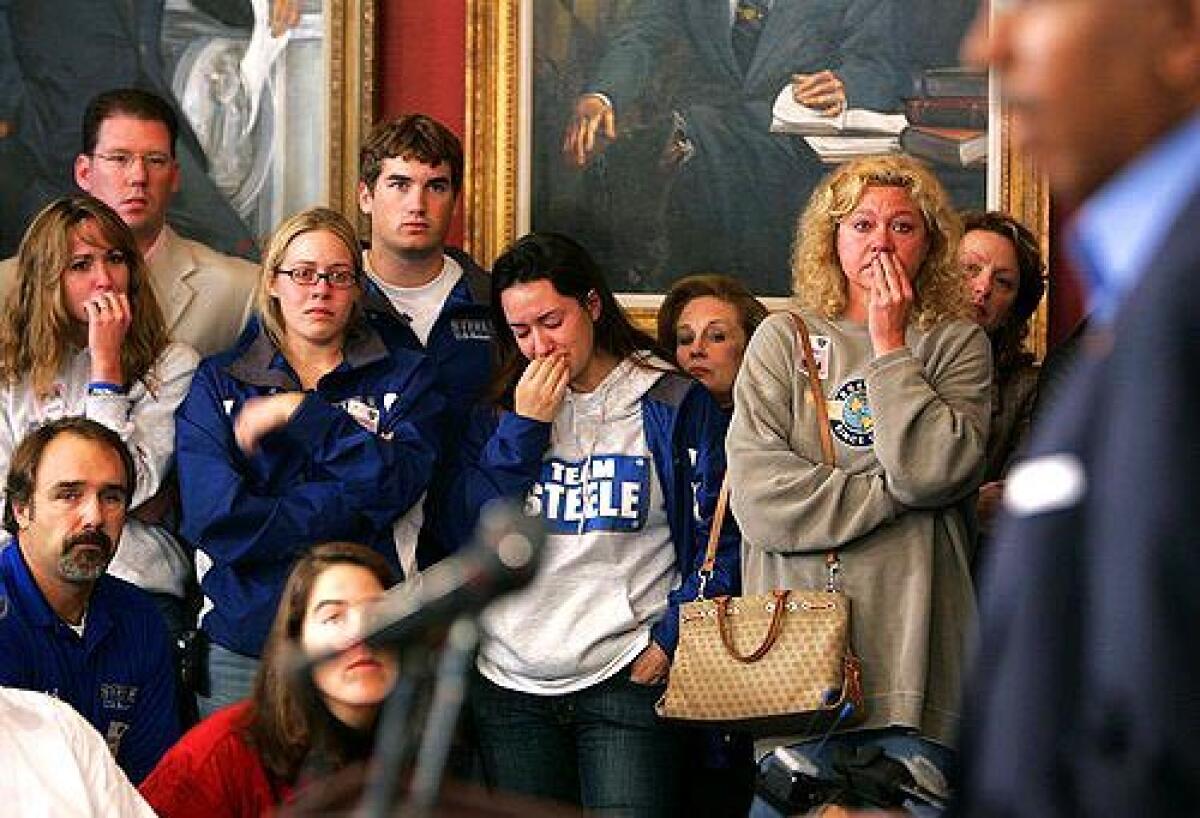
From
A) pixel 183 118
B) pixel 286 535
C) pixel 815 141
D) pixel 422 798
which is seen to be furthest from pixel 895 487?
pixel 422 798

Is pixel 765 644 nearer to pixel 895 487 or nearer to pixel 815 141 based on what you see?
pixel 895 487

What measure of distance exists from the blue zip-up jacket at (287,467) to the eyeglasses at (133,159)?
0.82 m

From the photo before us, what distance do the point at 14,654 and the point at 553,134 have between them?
240 centimetres

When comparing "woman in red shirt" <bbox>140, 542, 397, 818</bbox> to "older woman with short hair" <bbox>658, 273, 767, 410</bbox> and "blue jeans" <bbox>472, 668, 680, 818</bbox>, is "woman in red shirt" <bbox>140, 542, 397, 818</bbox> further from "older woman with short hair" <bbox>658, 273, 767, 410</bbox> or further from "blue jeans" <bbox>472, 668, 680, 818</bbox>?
"older woman with short hair" <bbox>658, 273, 767, 410</bbox>

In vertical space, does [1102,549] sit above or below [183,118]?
below

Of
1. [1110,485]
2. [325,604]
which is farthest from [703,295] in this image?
[1110,485]

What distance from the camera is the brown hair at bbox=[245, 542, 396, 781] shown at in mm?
4508

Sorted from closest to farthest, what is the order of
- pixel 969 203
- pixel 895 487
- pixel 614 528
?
1. pixel 895 487
2. pixel 614 528
3. pixel 969 203

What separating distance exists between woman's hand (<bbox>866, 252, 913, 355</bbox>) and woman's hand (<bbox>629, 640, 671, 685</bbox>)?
86 centimetres

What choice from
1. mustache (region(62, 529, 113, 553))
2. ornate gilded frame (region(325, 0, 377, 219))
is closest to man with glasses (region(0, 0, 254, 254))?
ornate gilded frame (region(325, 0, 377, 219))

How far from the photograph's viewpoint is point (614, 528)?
554cm

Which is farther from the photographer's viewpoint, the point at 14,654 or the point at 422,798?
the point at 14,654

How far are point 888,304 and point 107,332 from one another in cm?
188

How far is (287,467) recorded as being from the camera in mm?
5551
